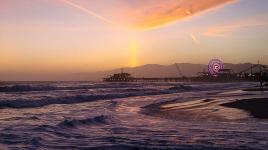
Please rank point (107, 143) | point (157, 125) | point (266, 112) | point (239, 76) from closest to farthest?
point (107, 143), point (157, 125), point (266, 112), point (239, 76)

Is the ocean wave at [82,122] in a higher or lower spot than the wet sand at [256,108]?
lower

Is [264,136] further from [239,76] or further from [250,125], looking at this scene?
[239,76]

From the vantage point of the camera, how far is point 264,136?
12.8m

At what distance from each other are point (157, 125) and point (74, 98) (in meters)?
26.4

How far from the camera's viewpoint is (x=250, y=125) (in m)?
16.1

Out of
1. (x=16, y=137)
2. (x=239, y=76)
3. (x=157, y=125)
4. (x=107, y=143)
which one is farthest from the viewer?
(x=239, y=76)

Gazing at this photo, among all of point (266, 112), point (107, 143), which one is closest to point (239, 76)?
point (266, 112)

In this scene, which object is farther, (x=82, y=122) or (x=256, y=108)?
(x=256, y=108)

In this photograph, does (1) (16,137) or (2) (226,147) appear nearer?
(2) (226,147)

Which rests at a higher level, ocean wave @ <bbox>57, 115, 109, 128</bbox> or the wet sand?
the wet sand

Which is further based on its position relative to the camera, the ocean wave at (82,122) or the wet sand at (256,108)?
the wet sand at (256,108)

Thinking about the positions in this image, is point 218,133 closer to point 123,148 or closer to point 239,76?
point 123,148

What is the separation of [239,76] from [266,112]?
531ft

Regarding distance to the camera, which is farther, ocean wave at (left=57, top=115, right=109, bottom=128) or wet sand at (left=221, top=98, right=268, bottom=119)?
wet sand at (left=221, top=98, right=268, bottom=119)
